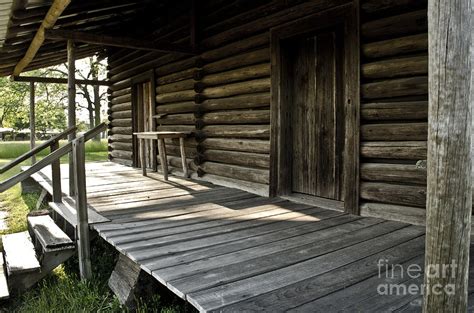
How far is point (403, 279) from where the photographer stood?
2.31 meters

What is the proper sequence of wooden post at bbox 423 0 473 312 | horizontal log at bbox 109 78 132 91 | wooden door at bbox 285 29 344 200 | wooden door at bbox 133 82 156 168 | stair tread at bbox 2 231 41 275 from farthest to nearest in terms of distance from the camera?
horizontal log at bbox 109 78 132 91 → wooden door at bbox 133 82 156 168 → wooden door at bbox 285 29 344 200 → stair tread at bbox 2 231 41 275 → wooden post at bbox 423 0 473 312

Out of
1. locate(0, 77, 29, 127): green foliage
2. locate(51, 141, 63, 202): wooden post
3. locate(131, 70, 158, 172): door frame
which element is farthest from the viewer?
locate(0, 77, 29, 127): green foliage

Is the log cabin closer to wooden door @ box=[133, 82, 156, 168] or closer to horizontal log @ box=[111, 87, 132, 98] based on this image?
wooden door @ box=[133, 82, 156, 168]

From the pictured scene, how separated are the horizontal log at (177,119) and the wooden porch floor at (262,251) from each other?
→ 222 centimetres

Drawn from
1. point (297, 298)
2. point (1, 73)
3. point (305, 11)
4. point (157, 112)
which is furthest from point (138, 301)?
point (1, 73)

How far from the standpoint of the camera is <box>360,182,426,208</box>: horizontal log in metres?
3.40

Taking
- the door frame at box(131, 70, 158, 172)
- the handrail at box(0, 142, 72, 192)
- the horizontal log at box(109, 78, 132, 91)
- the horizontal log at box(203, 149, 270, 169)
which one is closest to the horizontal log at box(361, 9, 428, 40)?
the horizontal log at box(203, 149, 270, 169)

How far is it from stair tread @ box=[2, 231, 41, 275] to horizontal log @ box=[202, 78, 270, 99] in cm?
325

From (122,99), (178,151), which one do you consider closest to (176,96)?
(178,151)

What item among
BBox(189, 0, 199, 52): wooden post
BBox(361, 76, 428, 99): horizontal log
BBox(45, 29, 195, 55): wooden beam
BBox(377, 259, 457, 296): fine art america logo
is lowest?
BBox(377, 259, 457, 296): fine art america logo

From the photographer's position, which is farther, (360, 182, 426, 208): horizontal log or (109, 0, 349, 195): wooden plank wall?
(109, 0, 349, 195): wooden plank wall

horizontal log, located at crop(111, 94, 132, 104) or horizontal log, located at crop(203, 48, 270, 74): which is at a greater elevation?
horizontal log, located at crop(203, 48, 270, 74)

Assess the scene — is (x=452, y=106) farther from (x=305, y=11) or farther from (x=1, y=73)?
(x=1, y=73)

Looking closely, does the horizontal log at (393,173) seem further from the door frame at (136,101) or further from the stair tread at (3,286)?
the door frame at (136,101)
